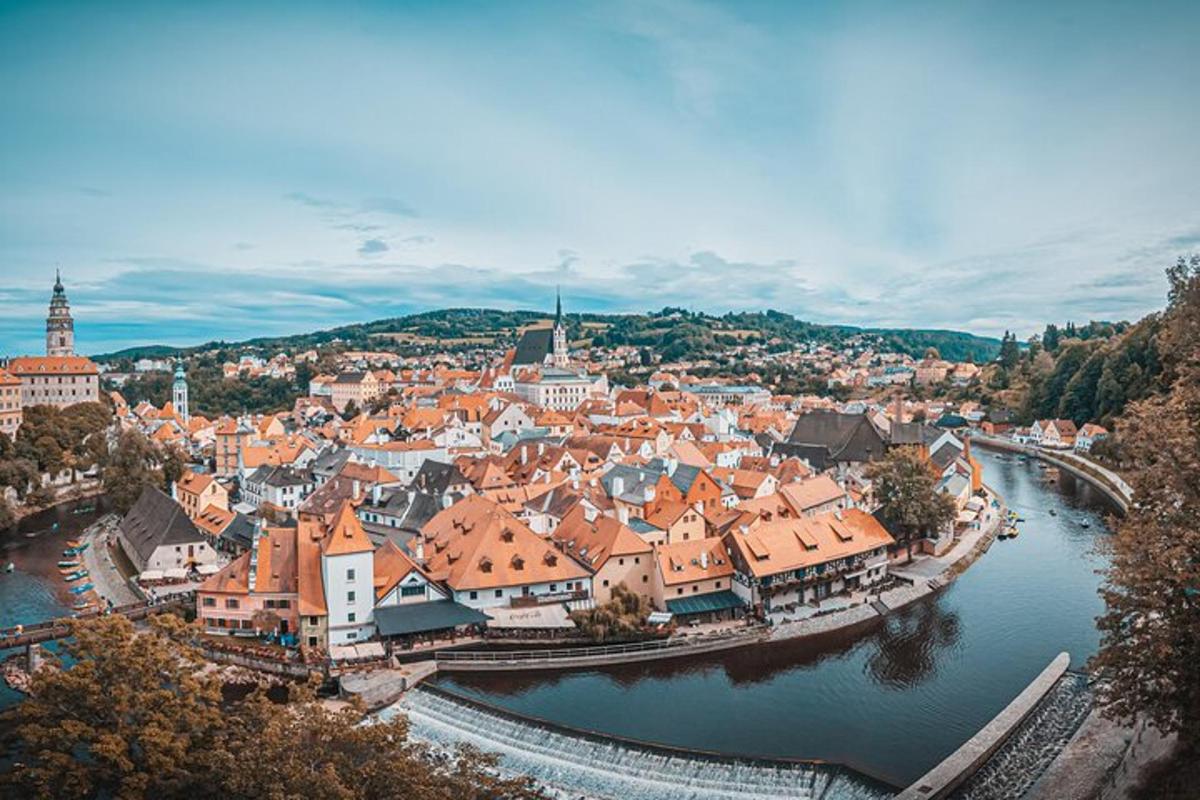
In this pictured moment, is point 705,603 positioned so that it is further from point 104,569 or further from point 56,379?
point 56,379

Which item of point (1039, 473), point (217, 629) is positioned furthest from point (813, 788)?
point (1039, 473)

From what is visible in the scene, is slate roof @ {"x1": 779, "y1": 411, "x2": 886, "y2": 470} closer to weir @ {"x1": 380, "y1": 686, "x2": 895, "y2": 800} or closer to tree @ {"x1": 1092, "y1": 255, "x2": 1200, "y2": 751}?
weir @ {"x1": 380, "y1": 686, "x2": 895, "y2": 800}

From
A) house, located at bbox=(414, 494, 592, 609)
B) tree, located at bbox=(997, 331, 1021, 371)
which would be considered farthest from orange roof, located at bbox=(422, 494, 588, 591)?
tree, located at bbox=(997, 331, 1021, 371)

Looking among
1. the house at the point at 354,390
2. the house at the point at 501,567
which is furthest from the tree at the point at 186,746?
the house at the point at 354,390

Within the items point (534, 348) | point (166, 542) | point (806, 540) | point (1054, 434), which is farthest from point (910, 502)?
point (534, 348)

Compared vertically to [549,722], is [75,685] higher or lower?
higher

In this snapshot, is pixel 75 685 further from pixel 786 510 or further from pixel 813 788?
pixel 786 510
